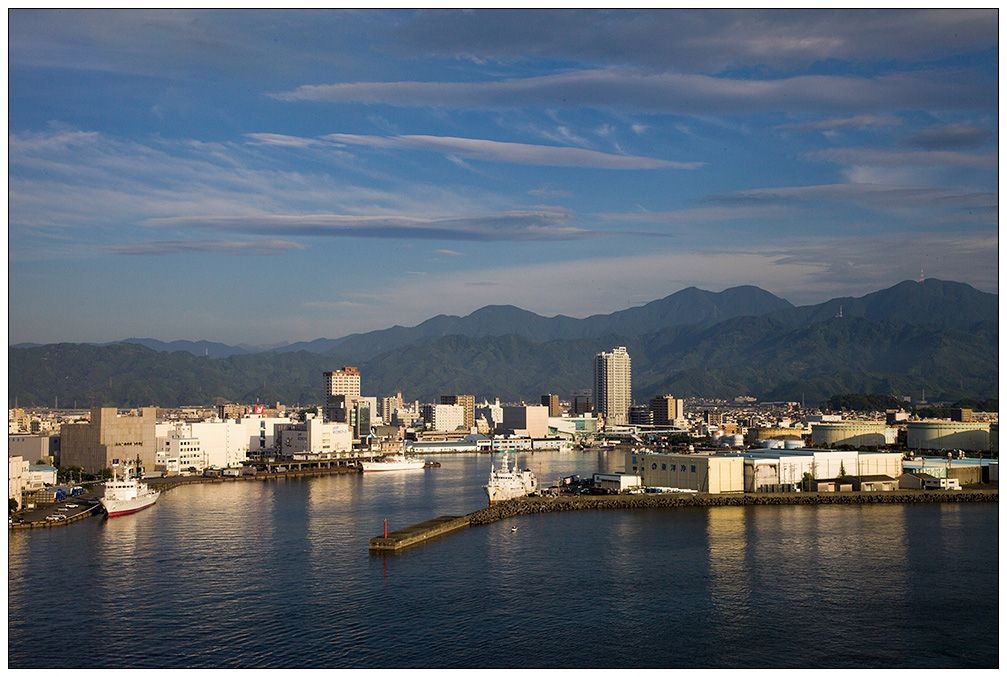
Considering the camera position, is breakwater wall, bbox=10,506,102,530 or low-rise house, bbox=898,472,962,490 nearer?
breakwater wall, bbox=10,506,102,530

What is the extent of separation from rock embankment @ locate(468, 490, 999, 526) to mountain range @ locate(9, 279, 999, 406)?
43724mm

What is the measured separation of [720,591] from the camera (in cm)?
982

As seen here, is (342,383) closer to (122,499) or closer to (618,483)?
(618,483)

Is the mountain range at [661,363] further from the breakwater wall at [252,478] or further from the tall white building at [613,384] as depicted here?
the breakwater wall at [252,478]

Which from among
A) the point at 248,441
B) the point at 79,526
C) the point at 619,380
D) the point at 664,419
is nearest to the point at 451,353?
the point at 619,380

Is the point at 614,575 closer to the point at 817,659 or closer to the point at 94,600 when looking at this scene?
the point at 817,659

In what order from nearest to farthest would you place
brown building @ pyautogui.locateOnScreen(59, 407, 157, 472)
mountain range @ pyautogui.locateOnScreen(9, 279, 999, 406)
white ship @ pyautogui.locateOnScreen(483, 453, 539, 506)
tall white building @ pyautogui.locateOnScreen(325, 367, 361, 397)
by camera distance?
white ship @ pyautogui.locateOnScreen(483, 453, 539, 506), brown building @ pyautogui.locateOnScreen(59, 407, 157, 472), tall white building @ pyautogui.locateOnScreen(325, 367, 361, 397), mountain range @ pyautogui.locateOnScreen(9, 279, 999, 406)

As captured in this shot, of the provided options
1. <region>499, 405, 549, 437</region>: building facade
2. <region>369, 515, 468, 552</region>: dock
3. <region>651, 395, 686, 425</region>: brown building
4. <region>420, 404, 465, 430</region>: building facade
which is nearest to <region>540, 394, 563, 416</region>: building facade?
<region>651, 395, 686, 425</region>: brown building

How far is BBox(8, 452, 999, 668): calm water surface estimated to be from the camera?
7.66 metres

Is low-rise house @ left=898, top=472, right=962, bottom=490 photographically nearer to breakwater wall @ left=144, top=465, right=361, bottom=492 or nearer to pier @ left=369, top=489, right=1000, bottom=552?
pier @ left=369, top=489, right=1000, bottom=552

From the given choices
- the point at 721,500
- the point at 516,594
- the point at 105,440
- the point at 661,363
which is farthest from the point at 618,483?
the point at 661,363

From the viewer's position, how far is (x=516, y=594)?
9719mm

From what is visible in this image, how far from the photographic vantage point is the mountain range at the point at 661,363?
92.6 metres

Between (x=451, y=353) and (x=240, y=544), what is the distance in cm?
16546
